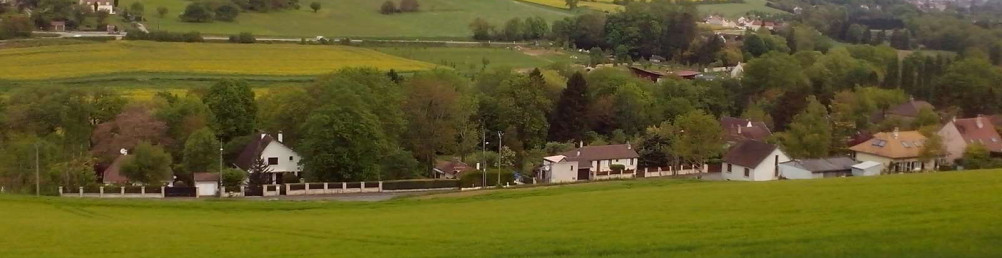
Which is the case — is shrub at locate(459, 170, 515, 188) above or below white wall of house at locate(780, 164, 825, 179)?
below

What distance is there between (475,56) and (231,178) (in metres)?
57.0

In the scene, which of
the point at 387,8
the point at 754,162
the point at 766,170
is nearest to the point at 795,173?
the point at 766,170

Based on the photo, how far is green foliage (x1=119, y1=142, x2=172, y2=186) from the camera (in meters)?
41.3

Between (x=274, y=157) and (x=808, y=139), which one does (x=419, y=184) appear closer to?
(x=274, y=157)

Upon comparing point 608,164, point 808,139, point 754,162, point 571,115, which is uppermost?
point 571,115

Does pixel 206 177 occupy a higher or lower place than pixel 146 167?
lower

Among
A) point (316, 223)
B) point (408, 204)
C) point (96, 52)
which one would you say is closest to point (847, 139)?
point (408, 204)

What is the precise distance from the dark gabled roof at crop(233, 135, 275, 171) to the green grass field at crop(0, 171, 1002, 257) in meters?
15.4

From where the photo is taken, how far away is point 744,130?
59.0 metres

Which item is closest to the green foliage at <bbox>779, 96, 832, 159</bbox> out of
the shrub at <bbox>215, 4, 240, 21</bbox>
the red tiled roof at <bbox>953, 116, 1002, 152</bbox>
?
the red tiled roof at <bbox>953, 116, 1002, 152</bbox>

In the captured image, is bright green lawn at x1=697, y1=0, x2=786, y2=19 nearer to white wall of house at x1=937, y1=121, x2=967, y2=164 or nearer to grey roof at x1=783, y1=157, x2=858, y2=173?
white wall of house at x1=937, y1=121, x2=967, y2=164

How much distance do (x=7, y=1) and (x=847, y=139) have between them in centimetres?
8219

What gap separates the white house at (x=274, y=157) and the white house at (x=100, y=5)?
63.8 meters

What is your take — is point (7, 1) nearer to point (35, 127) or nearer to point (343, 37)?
point (343, 37)
